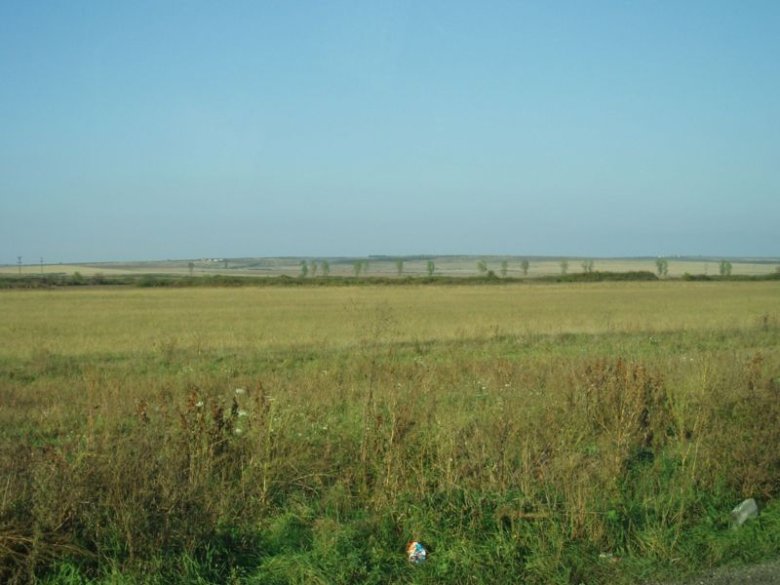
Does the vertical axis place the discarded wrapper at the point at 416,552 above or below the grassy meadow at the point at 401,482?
below

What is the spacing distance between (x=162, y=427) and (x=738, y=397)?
612 cm

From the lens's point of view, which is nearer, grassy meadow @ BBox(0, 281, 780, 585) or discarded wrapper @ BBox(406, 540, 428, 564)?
grassy meadow @ BBox(0, 281, 780, 585)

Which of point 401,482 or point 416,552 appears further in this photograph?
point 401,482

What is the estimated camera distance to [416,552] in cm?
522

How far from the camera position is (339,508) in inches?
237

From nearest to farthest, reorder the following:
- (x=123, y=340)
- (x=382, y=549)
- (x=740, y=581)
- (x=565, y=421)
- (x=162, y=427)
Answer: (x=740, y=581), (x=382, y=549), (x=162, y=427), (x=565, y=421), (x=123, y=340)

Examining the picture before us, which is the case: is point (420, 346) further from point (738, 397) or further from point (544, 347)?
point (738, 397)

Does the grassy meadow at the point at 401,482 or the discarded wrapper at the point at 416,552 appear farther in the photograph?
the discarded wrapper at the point at 416,552

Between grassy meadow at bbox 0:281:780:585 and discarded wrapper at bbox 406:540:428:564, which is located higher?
grassy meadow at bbox 0:281:780:585

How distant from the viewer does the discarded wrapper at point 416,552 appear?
5.16m

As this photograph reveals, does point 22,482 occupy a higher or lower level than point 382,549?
higher

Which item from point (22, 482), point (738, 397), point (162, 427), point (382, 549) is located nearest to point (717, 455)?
point (738, 397)

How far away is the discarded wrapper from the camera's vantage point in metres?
5.16

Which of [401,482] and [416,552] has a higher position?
[401,482]
